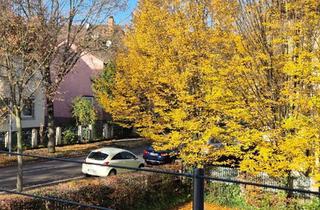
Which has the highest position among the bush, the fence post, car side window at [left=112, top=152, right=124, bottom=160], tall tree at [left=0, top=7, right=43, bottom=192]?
tall tree at [left=0, top=7, right=43, bottom=192]

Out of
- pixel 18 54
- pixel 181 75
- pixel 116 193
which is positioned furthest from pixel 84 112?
pixel 181 75

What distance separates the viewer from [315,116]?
41.0ft

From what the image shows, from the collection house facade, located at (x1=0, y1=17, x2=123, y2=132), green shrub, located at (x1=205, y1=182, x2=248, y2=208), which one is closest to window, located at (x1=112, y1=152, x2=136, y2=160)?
green shrub, located at (x1=205, y1=182, x2=248, y2=208)

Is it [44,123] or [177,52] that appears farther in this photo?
[44,123]

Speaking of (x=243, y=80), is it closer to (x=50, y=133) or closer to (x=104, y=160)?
(x=104, y=160)

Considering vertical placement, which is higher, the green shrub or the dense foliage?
the dense foliage

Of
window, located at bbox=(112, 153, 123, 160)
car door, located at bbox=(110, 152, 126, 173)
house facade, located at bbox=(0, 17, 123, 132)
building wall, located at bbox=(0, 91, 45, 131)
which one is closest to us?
car door, located at bbox=(110, 152, 126, 173)

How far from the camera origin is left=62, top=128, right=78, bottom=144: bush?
122 ft

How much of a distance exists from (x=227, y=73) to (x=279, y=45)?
189 cm

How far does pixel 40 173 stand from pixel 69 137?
12023 mm

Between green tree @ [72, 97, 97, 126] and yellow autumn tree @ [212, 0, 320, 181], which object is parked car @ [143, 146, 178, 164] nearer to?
green tree @ [72, 97, 97, 126]

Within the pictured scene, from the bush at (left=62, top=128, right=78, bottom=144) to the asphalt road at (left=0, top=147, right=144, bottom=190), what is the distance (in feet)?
24.8

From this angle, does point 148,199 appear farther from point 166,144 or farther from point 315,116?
point 315,116

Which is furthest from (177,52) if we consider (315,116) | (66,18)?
(66,18)
